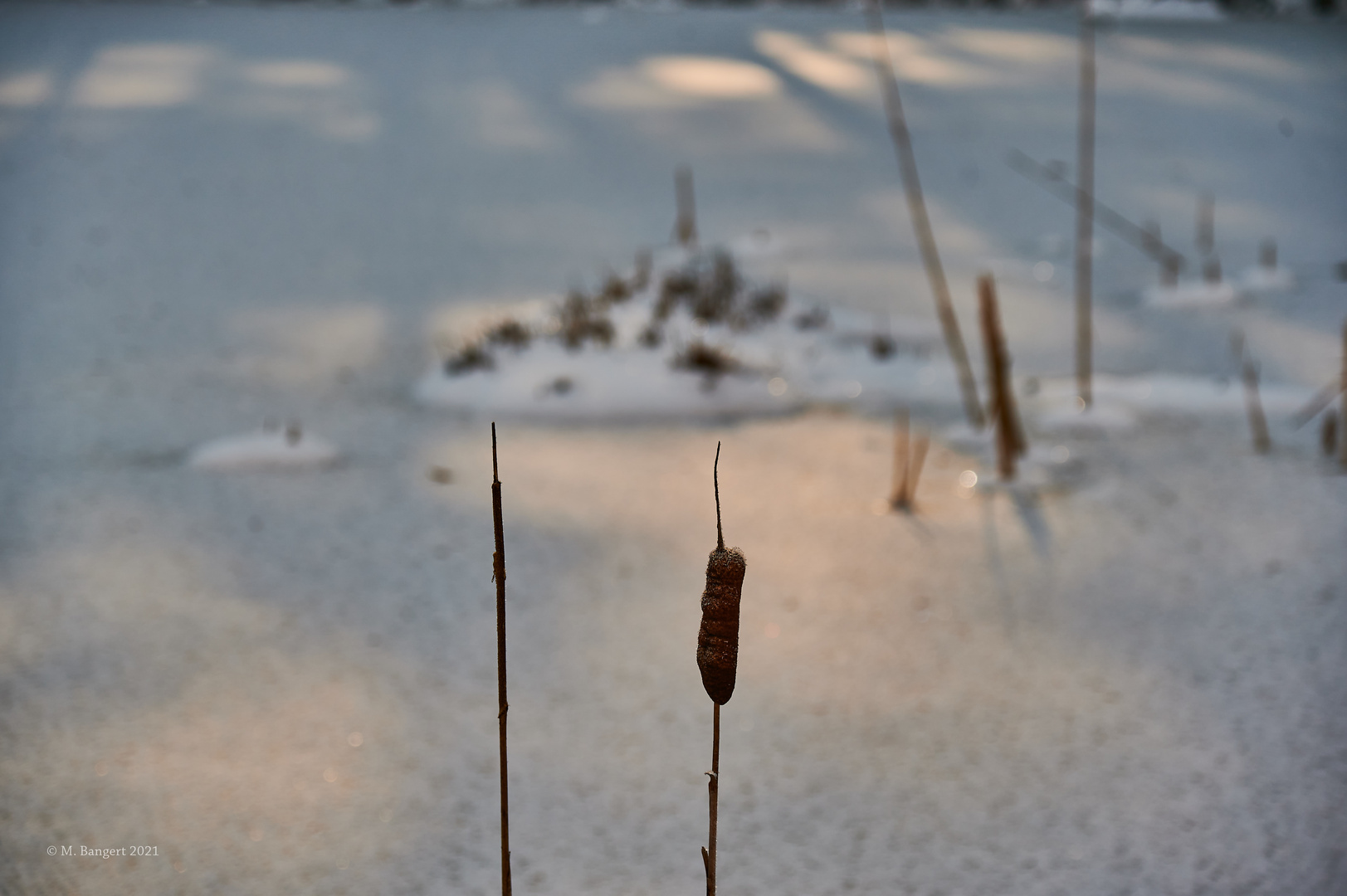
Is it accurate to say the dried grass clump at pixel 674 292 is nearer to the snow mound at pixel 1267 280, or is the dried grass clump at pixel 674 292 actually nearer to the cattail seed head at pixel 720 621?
the snow mound at pixel 1267 280

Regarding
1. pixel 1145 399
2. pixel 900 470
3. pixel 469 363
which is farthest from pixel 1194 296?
pixel 469 363

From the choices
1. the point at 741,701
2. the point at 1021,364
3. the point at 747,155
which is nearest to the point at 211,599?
the point at 741,701

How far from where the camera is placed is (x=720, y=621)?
3.06ft

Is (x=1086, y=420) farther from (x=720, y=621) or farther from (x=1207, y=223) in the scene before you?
(x=720, y=621)

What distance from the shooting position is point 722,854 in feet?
6.03

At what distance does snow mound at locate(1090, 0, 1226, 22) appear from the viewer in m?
9.94

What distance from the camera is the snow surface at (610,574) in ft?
6.17

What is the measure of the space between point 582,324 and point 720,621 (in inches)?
134

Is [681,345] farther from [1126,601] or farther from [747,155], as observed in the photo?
[747,155]

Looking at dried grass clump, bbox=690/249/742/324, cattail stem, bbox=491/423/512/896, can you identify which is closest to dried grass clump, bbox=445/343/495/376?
dried grass clump, bbox=690/249/742/324

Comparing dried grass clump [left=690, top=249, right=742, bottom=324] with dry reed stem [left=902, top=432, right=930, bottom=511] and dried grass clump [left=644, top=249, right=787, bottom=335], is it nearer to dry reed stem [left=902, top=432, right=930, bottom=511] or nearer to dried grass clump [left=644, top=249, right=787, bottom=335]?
dried grass clump [left=644, top=249, right=787, bottom=335]

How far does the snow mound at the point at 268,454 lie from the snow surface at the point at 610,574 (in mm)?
87

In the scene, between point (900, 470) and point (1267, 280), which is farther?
point (1267, 280)

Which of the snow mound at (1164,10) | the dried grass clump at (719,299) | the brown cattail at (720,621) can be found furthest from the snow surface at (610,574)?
the snow mound at (1164,10)
